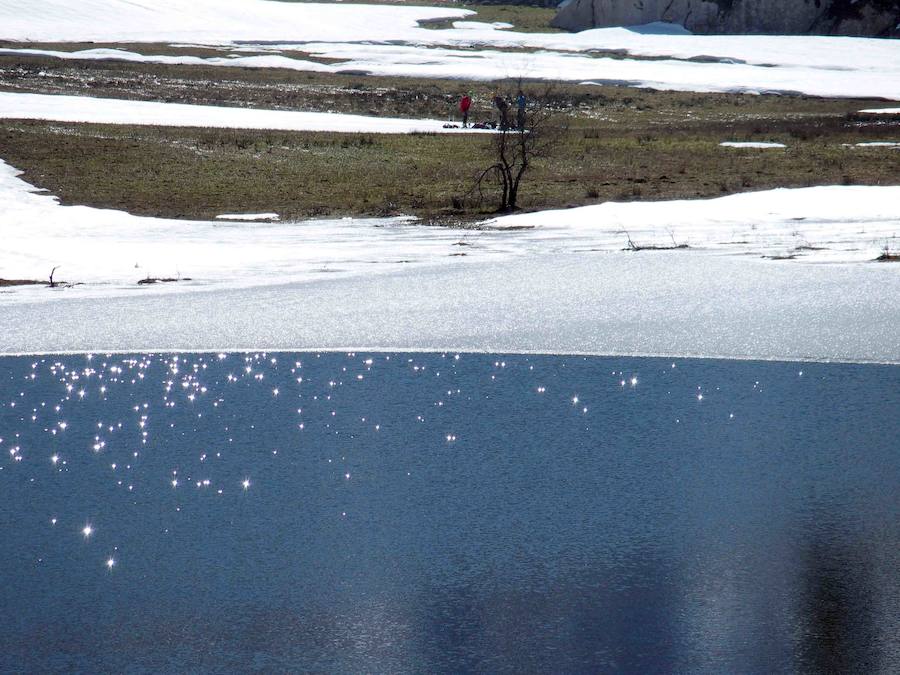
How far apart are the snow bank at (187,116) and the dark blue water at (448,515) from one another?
2689 centimetres

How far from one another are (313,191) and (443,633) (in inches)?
759

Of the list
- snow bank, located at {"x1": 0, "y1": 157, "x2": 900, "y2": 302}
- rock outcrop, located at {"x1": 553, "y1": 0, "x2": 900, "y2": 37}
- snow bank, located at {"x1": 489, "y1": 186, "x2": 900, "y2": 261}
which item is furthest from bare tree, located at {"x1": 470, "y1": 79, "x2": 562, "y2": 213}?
rock outcrop, located at {"x1": 553, "y1": 0, "x2": 900, "y2": 37}

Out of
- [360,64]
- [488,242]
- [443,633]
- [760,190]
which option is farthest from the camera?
[360,64]

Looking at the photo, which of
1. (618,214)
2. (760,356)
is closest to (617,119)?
(618,214)

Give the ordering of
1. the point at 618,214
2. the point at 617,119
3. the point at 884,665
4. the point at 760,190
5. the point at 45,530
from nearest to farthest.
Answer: the point at 884,665, the point at 45,530, the point at 618,214, the point at 760,190, the point at 617,119

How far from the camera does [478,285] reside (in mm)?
13656

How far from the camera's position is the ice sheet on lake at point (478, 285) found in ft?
37.2

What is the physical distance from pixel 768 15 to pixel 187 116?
4910 cm

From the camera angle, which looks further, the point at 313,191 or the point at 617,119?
the point at 617,119

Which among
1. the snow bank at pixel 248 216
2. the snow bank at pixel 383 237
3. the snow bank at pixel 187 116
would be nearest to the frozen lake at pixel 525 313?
the snow bank at pixel 383 237

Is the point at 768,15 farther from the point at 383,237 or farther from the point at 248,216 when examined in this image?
the point at 383,237

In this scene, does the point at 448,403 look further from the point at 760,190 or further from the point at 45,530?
the point at 760,190

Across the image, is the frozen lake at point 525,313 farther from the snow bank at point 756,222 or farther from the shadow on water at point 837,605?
the shadow on water at point 837,605

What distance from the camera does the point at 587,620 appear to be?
5.96m
